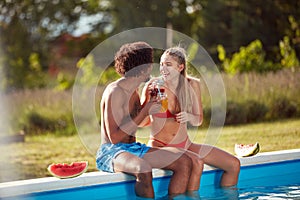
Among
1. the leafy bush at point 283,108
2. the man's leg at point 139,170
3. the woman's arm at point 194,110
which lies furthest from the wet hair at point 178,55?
the leafy bush at point 283,108

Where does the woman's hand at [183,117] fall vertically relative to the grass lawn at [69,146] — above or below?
above

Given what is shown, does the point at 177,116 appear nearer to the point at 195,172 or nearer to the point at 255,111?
the point at 195,172

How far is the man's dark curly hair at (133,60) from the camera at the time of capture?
439cm

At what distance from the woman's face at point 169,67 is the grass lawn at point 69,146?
Answer: 1346 millimetres

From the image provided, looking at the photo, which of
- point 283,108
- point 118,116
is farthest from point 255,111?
point 118,116

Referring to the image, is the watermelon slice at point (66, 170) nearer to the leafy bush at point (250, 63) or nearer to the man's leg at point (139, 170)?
the man's leg at point (139, 170)

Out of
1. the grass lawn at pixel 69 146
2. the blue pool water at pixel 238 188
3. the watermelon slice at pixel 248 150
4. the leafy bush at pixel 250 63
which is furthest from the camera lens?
the leafy bush at pixel 250 63

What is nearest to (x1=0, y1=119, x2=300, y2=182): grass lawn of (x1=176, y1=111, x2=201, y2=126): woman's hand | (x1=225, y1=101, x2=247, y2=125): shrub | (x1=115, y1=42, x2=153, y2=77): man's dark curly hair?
(x1=225, y1=101, x2=247, y2=125): shrub

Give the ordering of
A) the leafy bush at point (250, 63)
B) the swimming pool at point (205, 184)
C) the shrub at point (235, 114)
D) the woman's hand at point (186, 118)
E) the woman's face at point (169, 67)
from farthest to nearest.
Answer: the leafy bush at point (250, 63)
the shrub at point (235, 114)
the woman's face at point (169, 67)
the woman's hand at point (186, 118)
the swimming pool at point (205, 184)

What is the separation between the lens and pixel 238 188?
4.84 m

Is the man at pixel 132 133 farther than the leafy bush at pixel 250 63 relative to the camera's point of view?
No

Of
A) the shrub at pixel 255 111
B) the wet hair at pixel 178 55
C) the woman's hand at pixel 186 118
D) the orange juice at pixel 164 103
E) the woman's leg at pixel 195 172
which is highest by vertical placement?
the wet hair at pixel 178 55

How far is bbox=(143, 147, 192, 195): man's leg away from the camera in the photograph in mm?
4391

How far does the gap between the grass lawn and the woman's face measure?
4.41 feet
